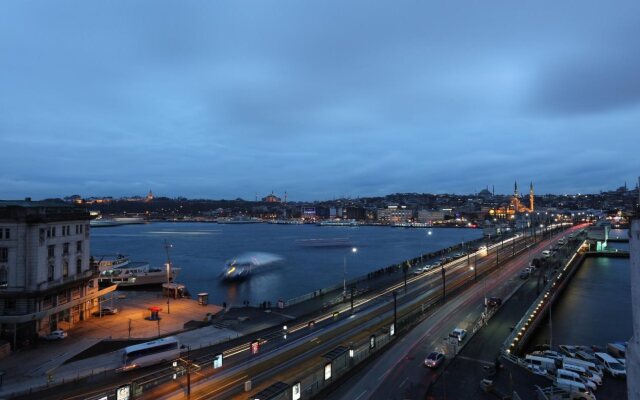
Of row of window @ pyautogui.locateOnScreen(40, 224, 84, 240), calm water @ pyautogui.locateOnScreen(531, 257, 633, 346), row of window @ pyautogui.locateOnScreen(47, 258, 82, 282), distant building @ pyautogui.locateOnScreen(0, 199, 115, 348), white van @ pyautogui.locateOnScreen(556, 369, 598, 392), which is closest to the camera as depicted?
white van @ pyautogui.locateOnScreen(556, 369, 598, 392)

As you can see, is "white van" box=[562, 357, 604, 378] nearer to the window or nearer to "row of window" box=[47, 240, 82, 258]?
"row of window" box=[47, 240, 82, 258]

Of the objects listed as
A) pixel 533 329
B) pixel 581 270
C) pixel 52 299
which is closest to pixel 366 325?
pixel 533 329

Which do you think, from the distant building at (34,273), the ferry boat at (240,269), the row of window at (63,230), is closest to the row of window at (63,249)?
the distant building at (34,273)

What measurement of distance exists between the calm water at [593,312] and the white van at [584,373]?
7.91 m

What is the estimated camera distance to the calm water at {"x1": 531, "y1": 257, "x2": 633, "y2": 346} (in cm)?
2989

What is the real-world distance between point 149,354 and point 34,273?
32.8ft

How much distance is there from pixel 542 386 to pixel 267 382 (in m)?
12.5

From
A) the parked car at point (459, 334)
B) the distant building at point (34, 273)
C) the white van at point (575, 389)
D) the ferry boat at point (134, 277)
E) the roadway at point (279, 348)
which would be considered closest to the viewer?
the roadway at point (279, 348)

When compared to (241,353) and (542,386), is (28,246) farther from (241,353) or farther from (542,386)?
(542,386)

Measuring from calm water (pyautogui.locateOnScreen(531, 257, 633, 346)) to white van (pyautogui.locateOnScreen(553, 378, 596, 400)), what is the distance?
421 inches

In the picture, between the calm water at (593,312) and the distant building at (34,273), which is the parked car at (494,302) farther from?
the distant building at (34,273)

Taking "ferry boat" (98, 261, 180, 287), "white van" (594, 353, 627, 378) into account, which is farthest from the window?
"white van" (594, 353, 627, 378)

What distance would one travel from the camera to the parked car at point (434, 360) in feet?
60.0

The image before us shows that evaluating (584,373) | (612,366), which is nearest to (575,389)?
(584,373)
